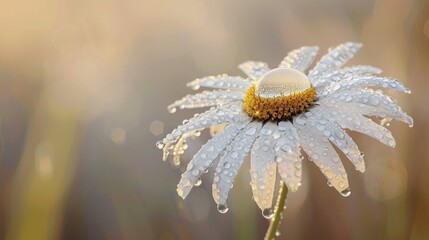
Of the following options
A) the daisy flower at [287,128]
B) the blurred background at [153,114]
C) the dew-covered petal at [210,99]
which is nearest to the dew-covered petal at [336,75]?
the daisy flower at [287,128]

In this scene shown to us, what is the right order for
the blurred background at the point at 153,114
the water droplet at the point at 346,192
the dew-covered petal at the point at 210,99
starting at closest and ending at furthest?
the water droplet at the point at 346,192 < the dew-covered petal at the point at 210,99 < the blurred background at the point at 153,114

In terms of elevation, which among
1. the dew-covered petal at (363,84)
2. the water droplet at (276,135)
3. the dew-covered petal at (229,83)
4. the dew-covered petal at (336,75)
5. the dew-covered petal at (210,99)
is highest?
the dew-covered petal at (229,83)

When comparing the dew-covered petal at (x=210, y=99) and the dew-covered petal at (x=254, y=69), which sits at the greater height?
the dew-covered petal at (x=254, y=69)

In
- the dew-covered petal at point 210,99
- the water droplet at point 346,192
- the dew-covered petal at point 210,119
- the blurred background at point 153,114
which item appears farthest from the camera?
the blurred background at point 153,114

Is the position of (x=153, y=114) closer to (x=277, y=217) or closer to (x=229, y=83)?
(x=229, y=83)

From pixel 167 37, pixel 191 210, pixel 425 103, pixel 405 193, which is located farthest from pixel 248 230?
pixel 167 37

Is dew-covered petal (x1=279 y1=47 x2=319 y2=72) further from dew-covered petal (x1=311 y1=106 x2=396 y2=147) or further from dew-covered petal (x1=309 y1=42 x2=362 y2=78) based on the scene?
dew-covered petal (x1=311 y1=106 x2=396 y2=147)

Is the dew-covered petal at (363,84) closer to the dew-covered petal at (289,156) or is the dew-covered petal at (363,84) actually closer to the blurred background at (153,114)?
the dew-covered petal at (289,156)

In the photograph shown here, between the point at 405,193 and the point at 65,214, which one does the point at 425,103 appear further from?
the point at 65,214
